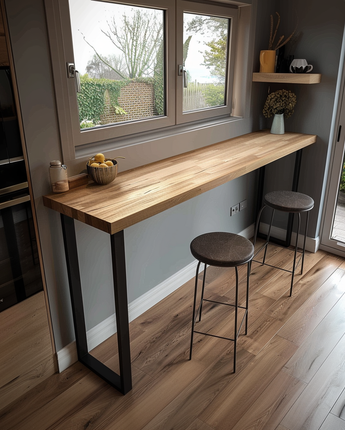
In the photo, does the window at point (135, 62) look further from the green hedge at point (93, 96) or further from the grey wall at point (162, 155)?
the grey wall at point (162, 155)

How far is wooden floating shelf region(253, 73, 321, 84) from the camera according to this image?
2.83 metres

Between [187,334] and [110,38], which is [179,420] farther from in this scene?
[110,38]

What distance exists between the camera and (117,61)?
84.0 inches

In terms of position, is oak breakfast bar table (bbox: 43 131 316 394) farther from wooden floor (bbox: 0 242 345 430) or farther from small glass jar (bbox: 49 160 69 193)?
wooden floor (bbox: 0 242 345 430)

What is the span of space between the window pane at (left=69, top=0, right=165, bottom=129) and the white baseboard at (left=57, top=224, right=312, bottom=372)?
3.86ft

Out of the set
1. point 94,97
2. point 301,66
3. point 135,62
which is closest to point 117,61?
point 135,62

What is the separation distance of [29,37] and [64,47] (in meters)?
0.23

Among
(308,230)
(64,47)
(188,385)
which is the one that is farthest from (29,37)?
(308,230)

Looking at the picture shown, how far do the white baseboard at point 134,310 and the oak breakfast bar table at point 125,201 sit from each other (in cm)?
7

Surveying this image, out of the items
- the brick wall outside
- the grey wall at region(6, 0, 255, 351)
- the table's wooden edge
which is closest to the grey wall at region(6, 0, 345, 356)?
the grey wall at region(6, 0, 255, 351)

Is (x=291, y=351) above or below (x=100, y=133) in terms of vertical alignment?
below

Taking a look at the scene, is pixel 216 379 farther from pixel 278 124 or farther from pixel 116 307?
pixel 278 124

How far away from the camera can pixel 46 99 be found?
5.66 feet

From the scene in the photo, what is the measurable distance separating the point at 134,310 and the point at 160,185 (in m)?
1.00
